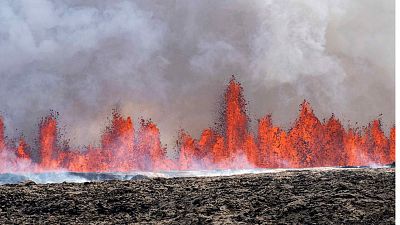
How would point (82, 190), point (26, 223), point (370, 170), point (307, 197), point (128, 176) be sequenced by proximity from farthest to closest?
point (128, 176) → point (370, 170) → point (82, 190) → point (307, 197) → point (26, 223)

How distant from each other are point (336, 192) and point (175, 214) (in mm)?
8468

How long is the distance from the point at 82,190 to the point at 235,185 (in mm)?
8673

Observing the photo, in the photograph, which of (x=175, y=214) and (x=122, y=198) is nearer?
(x=175, y=214)

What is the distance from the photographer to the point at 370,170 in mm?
33156

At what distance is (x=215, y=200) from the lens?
27.4 meters

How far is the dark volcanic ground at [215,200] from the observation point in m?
24.5

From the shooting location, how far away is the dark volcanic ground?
964 inches

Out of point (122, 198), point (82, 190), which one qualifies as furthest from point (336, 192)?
point (82, 190)

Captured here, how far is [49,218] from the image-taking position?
2586 cm

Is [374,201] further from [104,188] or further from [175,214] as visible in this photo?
[104,188]

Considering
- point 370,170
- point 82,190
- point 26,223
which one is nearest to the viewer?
point 26,223

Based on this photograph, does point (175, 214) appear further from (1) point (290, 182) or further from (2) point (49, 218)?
(1) point (290, 182)

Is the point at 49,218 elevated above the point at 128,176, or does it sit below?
below

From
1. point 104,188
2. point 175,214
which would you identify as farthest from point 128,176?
point 175,214
